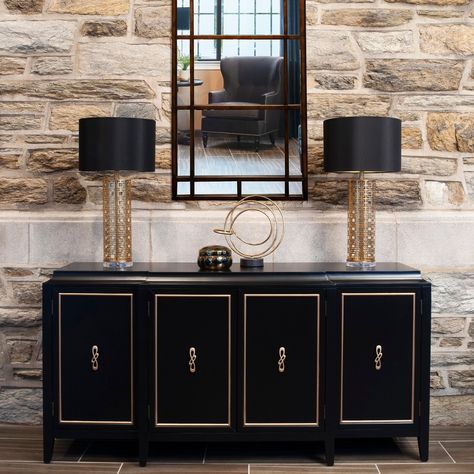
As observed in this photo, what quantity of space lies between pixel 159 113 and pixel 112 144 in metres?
0.57

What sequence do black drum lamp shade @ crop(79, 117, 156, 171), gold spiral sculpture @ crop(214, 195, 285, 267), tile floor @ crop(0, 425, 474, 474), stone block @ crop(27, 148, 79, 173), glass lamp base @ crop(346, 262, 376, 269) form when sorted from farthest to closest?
stone block @ crop(27, 148, 79, 173), gold spiral sculpture @ crop(214, 195, 285, 267), glass lamp base @ crop(346, 262, 376, 269), black drum lamp shade @ crop(79, 117, 156, 171), tile floor @ crop(0, 425, 474, 474)

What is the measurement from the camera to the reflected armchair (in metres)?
4.34

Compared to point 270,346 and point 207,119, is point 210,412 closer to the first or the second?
point 270,346

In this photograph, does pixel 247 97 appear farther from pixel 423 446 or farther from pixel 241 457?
pixel 423 446

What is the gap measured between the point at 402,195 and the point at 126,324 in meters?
1.74

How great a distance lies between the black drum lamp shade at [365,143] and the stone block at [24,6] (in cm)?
180

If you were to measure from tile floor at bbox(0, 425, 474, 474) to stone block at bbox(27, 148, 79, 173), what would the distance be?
4.90 feet

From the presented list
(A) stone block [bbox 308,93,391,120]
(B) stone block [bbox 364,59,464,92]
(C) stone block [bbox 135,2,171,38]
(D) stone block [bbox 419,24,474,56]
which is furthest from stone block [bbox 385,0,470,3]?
(C) stone block [bbox 135,2,171,38]

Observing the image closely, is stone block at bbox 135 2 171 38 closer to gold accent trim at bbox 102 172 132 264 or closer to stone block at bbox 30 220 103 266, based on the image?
gold accent trim at bbox 102 172 132 264

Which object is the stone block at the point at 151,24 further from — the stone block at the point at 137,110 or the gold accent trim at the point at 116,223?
the gold accent trim at the point at 116,223

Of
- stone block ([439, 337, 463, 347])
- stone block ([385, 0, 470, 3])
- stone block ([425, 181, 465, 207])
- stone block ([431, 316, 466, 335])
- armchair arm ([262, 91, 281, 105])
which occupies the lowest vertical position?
stone block ([439, 337, 463, 347])

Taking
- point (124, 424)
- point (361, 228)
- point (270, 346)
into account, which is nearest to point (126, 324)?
point (124, 424)

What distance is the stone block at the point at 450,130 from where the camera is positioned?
4.29m

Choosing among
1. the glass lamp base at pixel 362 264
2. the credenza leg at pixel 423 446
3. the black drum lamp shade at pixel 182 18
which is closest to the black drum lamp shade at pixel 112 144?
the black drum lamp shade at pixel 182 18
